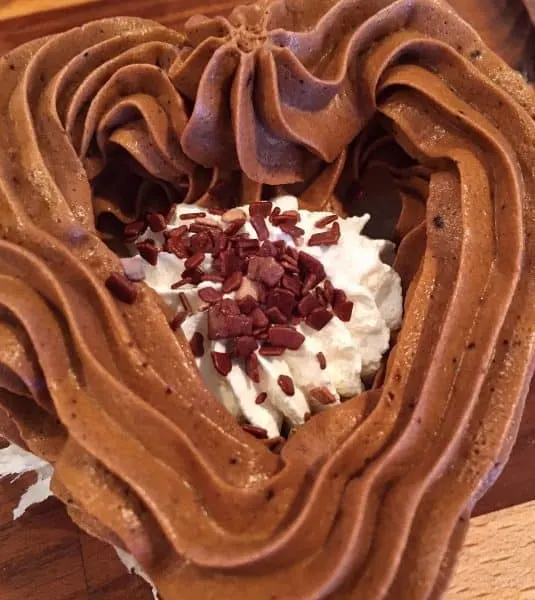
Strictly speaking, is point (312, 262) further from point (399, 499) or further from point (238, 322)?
point (399, 499)

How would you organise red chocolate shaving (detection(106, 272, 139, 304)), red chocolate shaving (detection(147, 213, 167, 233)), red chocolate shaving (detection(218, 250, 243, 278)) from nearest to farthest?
red chocolate shaving (detection(106, 272, 139, 304)) → red chocolate shaving (detection(218, 250, 243, 278)) → red chocolate shaving (detection(147, 213, 167, 233))

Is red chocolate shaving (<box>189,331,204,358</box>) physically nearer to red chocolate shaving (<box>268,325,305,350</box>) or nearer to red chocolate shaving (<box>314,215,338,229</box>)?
red chocolate shaving (<box>268,325,305,350</box>)

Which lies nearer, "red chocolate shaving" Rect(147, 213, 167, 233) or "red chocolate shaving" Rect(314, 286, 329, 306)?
"red chocolate shaving" Rect(314, 286, 329, 306)

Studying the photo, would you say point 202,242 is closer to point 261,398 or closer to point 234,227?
point 234,227

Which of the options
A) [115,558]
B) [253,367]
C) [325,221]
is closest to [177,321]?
[253,367]

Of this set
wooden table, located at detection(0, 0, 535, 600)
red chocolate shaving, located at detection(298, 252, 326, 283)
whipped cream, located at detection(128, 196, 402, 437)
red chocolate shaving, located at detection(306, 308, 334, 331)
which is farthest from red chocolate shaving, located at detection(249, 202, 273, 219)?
wooden table, located at detection(0, 0, 535, 600)

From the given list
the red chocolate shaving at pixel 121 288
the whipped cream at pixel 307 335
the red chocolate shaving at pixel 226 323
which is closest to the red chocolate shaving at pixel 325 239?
the whipped cream at pixel 307 335

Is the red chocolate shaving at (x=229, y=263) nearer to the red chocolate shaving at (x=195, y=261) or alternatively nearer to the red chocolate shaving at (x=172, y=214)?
the red chocolate shaving at (x=195, y=261)
